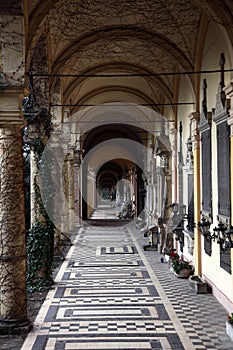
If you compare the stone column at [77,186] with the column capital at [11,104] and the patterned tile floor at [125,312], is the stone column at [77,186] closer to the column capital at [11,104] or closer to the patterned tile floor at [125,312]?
the patterned tile floor at [125,312]

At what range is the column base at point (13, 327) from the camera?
8.20 meters

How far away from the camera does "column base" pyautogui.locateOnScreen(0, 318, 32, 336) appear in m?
8.20

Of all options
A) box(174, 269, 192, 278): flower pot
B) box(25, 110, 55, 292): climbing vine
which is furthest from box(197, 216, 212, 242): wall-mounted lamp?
box(25, 110, 55, 292): climbing vine

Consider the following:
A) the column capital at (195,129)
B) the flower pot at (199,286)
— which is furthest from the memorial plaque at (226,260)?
the column capital at (195,129)

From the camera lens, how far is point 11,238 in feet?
27.5

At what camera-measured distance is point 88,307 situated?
10.2 meters

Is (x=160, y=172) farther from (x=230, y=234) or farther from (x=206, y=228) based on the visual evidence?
(x=230, y=234)

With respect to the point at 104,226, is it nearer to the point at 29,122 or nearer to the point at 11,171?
the point at 29,122

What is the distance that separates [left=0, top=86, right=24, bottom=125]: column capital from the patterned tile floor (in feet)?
10.8

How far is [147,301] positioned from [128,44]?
695 centimetres

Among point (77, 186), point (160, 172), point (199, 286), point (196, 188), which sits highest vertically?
point (160, 172)

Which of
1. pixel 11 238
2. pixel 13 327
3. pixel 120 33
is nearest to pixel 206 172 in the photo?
pixel 120 33

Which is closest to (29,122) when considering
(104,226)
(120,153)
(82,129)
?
(82,129)

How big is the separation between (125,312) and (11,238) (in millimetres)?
2701
